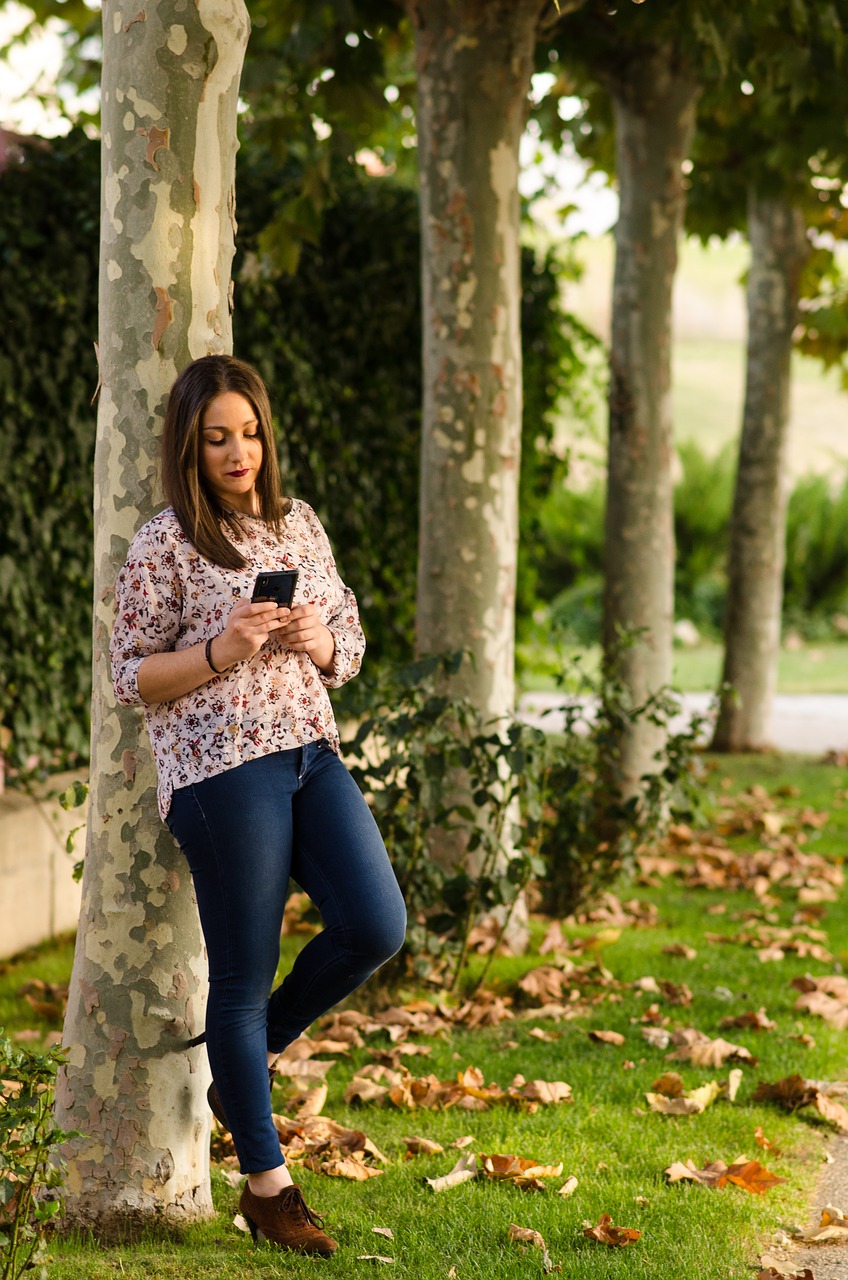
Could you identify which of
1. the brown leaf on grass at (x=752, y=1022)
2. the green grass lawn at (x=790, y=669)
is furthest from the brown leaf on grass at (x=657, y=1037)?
the green grass lawn at (x=790, y=669)

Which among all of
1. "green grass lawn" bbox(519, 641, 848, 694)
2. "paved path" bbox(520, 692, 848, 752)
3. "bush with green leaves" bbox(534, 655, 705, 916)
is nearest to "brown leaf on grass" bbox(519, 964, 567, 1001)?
"bush with green leaves" bbox(534, 655, 705, 916)

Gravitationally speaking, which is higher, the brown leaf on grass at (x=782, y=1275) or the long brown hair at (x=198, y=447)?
the long brown hair at (x=198, y=447)

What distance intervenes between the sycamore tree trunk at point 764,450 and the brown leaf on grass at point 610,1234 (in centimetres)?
711

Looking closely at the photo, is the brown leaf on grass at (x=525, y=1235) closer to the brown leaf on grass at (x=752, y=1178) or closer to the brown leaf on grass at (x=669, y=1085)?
the brown leaf on grass at (x=752, y=1178)

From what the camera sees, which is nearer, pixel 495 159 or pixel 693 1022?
pixel 693 1022

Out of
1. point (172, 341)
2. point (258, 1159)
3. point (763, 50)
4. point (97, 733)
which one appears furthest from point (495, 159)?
point (258, 1159)

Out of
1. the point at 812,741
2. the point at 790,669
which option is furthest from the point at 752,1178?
the point at 790,669

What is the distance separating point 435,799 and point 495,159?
2.49 meters

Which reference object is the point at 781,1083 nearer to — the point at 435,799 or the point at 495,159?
the point at 435,799

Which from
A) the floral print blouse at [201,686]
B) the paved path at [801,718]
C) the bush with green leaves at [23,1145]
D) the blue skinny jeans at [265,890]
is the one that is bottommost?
the paved path at [801,718]

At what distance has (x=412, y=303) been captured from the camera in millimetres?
7359

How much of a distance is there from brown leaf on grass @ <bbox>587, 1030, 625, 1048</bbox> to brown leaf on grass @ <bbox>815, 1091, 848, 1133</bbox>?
27.3 inches

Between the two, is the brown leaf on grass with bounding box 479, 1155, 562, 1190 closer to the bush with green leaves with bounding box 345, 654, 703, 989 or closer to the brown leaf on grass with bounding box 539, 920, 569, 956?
the bush with green leaves with bounding box 345, 654, 703, 989

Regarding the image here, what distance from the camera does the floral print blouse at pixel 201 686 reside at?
2.76 m
